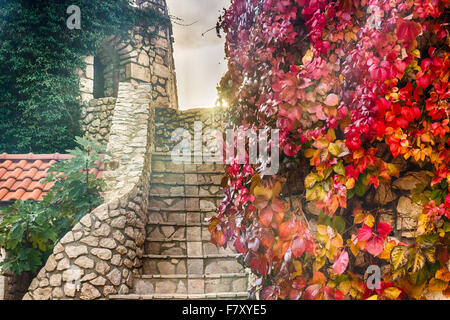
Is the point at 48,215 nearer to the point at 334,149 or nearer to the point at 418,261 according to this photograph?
the point at 334,149

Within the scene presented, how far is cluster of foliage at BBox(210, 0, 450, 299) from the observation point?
4.81 ft

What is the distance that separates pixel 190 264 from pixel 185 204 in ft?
3.94

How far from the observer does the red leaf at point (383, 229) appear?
1477mm

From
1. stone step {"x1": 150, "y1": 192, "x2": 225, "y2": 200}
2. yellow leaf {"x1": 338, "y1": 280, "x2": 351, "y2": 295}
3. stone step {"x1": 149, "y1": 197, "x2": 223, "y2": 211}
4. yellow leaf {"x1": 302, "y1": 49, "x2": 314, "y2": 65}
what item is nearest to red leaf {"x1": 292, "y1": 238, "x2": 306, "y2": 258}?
yellow leaf {"x1": 338, "y1": 280, "x2": 351, "y2": 295}

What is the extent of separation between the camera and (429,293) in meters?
1.52

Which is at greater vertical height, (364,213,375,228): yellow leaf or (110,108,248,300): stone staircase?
(364,213,375,228): yellow leaf

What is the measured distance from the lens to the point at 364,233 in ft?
4.91

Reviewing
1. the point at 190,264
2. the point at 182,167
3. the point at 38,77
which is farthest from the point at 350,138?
the point at 38,77

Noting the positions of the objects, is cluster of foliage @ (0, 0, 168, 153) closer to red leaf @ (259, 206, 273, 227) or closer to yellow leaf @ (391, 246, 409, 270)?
red leaf @ (259, 206, 273, 227)

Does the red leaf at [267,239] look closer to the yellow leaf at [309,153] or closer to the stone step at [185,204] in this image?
the yellow leaf at [309,153]

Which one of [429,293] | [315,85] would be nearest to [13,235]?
[315,85]

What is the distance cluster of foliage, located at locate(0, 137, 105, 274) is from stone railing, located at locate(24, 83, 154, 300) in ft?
0.91

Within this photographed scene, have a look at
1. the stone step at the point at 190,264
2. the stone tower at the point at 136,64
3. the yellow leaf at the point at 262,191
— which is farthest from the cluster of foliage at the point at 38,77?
the yellow leaf at the point at 262,191

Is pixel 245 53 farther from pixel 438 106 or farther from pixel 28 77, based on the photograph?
pixel 28 77
